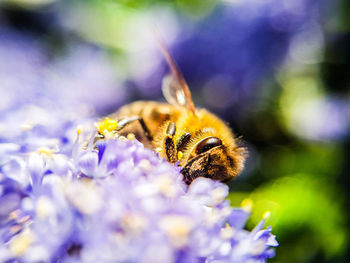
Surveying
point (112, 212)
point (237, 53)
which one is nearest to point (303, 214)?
point (237, 53)

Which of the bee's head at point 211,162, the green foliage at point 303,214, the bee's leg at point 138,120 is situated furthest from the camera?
the green foliage at point 303,214

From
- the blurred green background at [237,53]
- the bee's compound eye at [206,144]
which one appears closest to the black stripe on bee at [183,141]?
the bee's compound eye at [206,144]

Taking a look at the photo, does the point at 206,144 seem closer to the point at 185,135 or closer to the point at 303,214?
the point at 185,135

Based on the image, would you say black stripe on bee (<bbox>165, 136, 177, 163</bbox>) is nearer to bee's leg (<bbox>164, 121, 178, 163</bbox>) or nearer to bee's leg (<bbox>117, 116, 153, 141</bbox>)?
bee's leg (<bbox>164, 121, 178, 163</bbox>)

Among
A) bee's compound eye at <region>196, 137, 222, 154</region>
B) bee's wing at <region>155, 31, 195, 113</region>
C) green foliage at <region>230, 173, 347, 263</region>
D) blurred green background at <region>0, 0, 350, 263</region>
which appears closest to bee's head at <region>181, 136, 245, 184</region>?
bee's compound eye at <region>196, 137, 222, 154</region>

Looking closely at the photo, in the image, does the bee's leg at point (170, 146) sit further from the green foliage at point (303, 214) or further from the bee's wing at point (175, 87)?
the green foliage at point (303, 214)
